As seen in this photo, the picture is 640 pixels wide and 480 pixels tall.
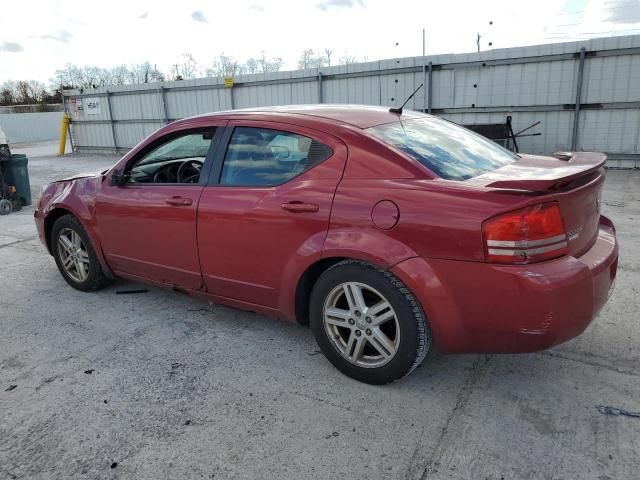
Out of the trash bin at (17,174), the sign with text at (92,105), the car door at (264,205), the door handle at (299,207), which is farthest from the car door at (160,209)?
the sign with text at (92,105)

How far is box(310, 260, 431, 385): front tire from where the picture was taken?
270 centimetres

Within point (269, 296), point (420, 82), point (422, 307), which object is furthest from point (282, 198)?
point (420, 82)

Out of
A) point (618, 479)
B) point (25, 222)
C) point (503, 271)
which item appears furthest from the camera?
point (25, 222)

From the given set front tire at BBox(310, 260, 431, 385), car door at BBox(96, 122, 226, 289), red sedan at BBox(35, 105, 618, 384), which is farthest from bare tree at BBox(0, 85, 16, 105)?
front tire at BBox(310, 260, 431, 385)

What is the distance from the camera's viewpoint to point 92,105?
20.5m

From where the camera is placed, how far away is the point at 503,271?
2393mm

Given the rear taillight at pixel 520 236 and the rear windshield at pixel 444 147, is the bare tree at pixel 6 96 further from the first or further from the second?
the rear taillight at pixel 520 236

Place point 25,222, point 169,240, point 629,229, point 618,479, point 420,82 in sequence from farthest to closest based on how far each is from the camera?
point 420,82 → point 25,222 → point 629,229 → point 169,240 → point 618,479

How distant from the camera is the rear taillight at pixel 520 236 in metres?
2.38

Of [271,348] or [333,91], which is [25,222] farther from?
[333,91]

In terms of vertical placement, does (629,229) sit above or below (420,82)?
below

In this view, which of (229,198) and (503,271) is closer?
(503,271)

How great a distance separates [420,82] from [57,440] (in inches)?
479

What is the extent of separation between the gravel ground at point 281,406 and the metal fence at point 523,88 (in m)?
8.48
